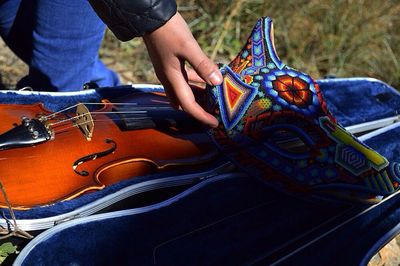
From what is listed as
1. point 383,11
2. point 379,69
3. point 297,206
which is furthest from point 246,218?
point 383,11

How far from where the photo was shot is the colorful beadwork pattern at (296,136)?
4.16 ft

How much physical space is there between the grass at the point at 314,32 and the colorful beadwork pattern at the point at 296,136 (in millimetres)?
1305

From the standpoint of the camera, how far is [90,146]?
4.21 feet

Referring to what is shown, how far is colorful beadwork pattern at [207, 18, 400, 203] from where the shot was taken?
1269 mm

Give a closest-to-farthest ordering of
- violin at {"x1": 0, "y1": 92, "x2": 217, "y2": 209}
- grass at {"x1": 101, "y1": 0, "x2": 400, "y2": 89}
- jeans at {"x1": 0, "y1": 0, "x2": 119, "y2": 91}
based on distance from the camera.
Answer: violin at {"x1": 0, "y1": 92, "x2": 217, "y2": 209} < jeans at {"x1": 0, "y1": 0, "x2": 119, "y2": 91} < grass at {"x1": 101, "y1": 0, "x2": 400, "y2": 89}

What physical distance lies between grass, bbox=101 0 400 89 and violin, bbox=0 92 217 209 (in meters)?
1.19

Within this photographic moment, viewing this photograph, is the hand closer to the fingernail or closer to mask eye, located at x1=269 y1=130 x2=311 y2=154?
the fingernail

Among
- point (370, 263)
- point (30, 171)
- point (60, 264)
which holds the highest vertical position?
point (30, 171)

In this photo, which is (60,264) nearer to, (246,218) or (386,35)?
(246,218)

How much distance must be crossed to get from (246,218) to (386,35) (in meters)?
1.65

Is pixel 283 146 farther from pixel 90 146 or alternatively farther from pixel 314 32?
pixel 314 32

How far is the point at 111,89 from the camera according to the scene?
161cm

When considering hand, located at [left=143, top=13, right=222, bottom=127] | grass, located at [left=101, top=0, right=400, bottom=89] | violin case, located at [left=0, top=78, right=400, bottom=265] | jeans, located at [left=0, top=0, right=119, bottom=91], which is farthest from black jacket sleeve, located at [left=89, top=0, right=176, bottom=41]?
grass, located at [left=101, top=0, right=400, bottom=89]

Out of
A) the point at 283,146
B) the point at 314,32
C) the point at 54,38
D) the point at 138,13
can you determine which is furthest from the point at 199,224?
the point at 314,32
